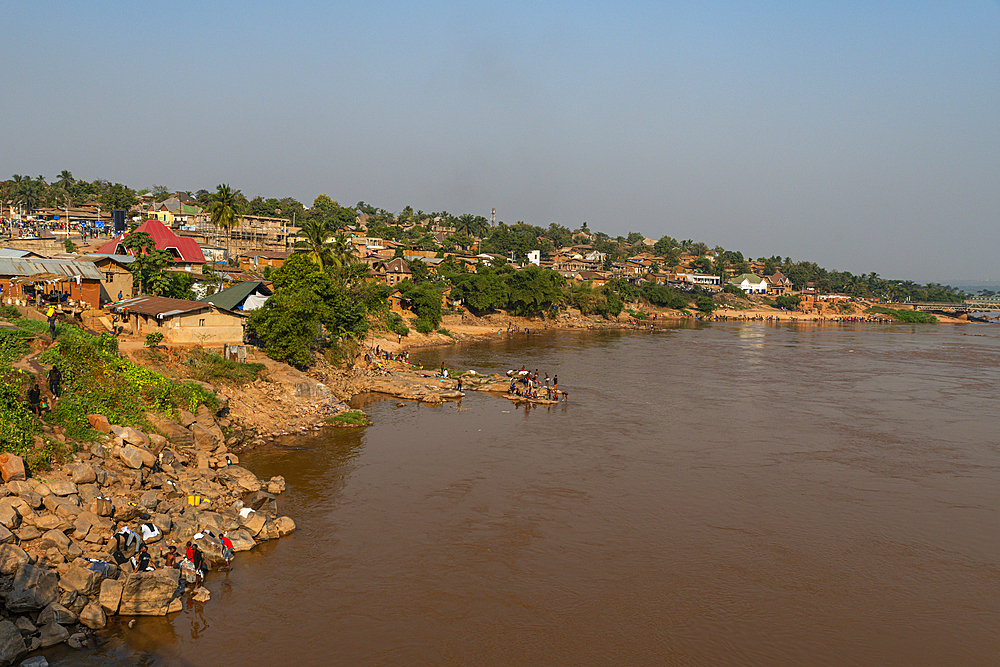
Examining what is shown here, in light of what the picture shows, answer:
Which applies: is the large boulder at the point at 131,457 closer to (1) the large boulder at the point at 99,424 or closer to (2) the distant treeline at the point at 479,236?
(1) the large boulder at the point at 99,424

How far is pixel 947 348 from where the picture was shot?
7838cm

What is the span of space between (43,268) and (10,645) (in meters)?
28.8

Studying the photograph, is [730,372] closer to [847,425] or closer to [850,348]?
[847,425]

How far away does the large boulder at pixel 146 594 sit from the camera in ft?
46.5

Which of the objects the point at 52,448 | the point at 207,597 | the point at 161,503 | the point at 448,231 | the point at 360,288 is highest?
the point at 448,231

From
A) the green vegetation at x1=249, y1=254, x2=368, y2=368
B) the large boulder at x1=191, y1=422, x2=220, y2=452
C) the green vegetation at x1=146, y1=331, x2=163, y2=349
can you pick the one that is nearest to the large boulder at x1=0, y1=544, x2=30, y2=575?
the large boulder at x1=191, y1=422, x2=220, y2=452

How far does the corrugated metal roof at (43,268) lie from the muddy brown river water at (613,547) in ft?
56.6

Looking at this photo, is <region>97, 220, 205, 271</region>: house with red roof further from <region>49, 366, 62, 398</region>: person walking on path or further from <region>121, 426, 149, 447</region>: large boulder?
<region>121, 426, 149, 447</region>: large boulder

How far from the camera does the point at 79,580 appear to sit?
14.0 m

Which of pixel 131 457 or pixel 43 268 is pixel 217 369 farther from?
pixel 43 268

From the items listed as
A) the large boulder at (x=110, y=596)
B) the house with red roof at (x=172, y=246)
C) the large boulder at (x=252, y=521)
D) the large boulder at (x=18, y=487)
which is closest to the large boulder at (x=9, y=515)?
the large boulder at (x=18, y=487)

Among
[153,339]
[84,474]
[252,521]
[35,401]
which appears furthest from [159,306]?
[252,521]

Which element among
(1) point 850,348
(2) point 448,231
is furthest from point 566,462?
(2) point 448,231

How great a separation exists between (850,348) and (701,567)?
66177 mm
